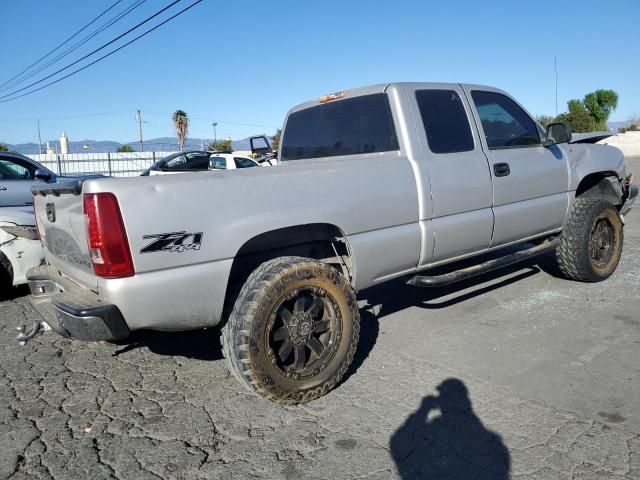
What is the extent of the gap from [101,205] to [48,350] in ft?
7.93

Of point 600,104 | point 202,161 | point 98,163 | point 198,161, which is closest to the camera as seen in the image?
point 202,161

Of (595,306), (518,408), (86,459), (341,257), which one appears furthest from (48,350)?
(595,306)

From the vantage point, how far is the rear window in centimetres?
410

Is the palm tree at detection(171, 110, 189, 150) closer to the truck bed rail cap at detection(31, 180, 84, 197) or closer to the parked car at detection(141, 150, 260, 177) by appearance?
the parked car at detection(141, 150, 260, 177)

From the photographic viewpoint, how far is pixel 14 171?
7719mm

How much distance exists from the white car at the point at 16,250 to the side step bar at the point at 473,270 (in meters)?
3.99

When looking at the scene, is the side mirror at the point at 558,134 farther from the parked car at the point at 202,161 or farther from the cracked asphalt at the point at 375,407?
the parked car at the point at 202,161

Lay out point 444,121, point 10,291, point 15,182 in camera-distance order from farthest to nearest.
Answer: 1. point 15,182
2. point 10,291
3. point 444,121

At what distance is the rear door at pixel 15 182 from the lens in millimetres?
7439

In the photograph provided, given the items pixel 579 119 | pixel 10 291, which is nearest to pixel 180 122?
pixel 579 119

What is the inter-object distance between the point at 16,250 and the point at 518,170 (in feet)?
16.8

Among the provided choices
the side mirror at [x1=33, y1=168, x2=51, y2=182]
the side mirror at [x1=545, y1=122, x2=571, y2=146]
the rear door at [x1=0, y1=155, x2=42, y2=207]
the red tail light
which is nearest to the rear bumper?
the red tail light

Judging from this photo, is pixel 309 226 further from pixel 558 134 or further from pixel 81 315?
pixel 558 134

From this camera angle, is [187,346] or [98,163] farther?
[98,163]
